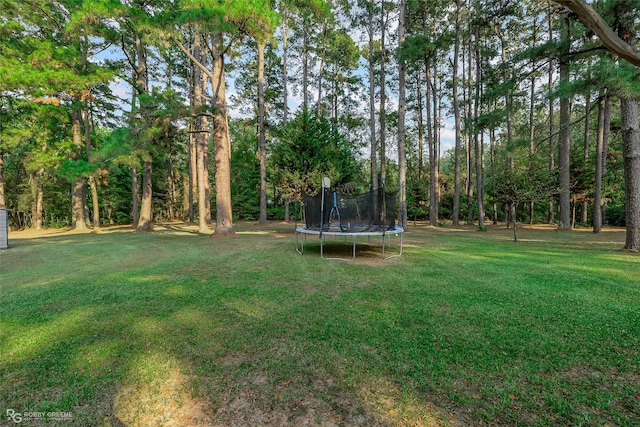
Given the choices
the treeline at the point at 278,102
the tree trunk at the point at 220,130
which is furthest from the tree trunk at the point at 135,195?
the tree trunk at the point at 220,130

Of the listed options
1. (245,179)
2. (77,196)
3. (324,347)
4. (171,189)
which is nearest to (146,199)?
(77,196)

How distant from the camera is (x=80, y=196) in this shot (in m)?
14.6

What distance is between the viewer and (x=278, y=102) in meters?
22.6

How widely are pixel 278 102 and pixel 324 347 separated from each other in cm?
2295

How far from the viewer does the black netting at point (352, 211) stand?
755cm

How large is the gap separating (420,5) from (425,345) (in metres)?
17.9

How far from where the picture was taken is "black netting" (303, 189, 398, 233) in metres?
7.55

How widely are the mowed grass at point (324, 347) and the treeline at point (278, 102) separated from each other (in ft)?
12.8

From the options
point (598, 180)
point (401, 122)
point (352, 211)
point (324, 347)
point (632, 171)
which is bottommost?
point (324, 347)

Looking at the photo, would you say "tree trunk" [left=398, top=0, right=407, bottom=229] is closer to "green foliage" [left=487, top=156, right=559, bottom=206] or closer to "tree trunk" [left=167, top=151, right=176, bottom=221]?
"green foliage" [left=487, top=156, right=559, bottom=206]

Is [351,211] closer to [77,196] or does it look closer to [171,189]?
[77,196]

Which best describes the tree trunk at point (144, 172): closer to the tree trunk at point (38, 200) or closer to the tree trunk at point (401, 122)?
the tree trunk at point (38, 200)

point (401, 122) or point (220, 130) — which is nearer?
point (220, 130)

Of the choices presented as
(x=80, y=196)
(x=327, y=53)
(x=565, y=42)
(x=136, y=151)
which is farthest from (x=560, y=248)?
(x=80, y=196)
